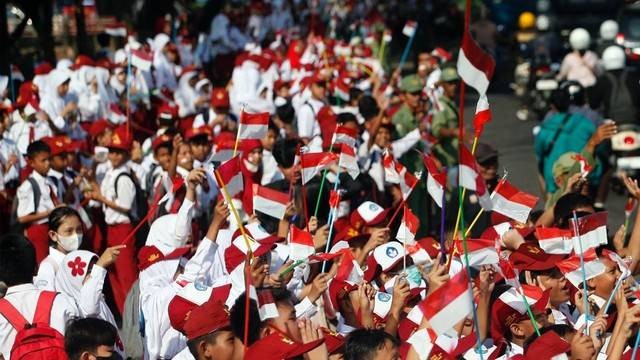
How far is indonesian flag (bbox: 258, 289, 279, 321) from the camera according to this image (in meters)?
6.04

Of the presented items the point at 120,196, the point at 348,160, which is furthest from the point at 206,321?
the point at 120,196

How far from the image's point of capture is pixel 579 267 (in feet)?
23.4

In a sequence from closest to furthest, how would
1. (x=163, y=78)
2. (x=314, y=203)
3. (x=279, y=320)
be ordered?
(x=279, y=320)
(x=314, y=203)
(x=163, y=78)

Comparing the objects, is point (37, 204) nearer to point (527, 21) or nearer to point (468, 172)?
point (468, 172)

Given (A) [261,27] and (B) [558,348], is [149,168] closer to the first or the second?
(B) [558,348]

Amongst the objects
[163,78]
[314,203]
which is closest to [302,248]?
[314,203]

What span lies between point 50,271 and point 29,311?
57.9 inches

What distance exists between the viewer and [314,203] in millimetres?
10391

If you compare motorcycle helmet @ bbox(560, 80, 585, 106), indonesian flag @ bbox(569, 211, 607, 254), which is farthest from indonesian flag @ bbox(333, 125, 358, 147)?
motorcycle helmet @ bbox(560, 80, 585, 106)

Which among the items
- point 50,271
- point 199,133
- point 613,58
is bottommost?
point 613,58

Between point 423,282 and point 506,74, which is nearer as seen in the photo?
point 423,282

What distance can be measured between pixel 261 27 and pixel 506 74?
18.3 feet

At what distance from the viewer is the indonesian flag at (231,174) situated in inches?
315

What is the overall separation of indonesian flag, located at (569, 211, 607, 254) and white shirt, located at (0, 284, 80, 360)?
263 centimetres
